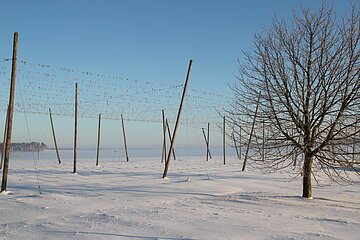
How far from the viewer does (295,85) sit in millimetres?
9289

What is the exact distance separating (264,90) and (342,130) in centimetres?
235

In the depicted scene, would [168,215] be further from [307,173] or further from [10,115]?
[10,115]

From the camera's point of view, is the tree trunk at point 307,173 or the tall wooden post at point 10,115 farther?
the tall wooden post at point 10,115

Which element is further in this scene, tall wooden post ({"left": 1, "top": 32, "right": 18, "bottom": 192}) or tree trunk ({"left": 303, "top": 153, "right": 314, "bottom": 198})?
tall wooden post ({"left": 1, "top": 32, "right": 18, "bottom": 192})

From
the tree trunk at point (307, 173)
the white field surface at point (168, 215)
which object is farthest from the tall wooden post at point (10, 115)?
the tree trunk at point (307, 173)

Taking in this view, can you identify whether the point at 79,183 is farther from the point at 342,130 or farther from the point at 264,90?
the point at 342,130

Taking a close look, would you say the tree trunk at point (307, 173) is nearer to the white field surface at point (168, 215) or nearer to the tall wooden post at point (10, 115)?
the white field surface at point (168, 215)

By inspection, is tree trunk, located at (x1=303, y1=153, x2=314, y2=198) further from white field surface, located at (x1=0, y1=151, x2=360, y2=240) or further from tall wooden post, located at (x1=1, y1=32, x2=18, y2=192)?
tall wooden post, located at (x1=1, y1=32, x2=18, y2=192)

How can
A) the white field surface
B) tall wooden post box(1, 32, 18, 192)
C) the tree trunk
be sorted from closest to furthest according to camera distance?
the white field surface < the tree trunk < tall wooden post box(1, 32, 18, 192)

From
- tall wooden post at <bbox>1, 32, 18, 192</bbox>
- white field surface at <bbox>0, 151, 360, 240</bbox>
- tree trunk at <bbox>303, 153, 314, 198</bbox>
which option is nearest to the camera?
white field surface at <bbox>0, 151, 360, 240</bbox>

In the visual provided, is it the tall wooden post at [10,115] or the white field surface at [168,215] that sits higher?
the tall wooden post at [10,115]

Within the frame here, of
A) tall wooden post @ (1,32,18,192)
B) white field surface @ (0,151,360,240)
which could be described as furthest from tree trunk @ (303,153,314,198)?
tall wooden post @ (1,32,18,192)

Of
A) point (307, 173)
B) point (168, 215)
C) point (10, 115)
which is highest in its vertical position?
point (10, 115)

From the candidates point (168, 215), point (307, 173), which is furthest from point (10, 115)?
point (307, 173)
